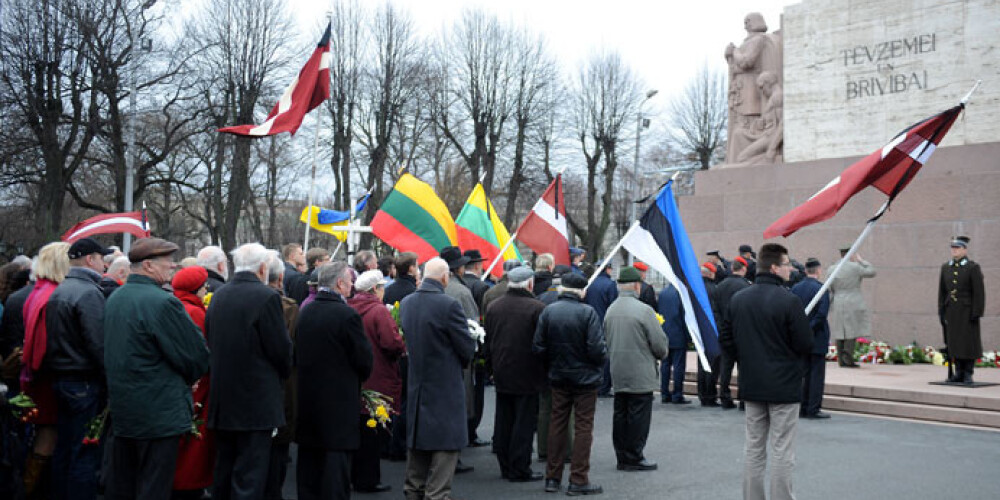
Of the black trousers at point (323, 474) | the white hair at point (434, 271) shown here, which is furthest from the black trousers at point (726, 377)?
the black trousers at point (323, 474)

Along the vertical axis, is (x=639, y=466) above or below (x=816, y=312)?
below

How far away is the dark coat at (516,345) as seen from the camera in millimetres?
7438

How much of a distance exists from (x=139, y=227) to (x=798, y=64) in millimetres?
11493

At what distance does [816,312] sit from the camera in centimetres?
1069

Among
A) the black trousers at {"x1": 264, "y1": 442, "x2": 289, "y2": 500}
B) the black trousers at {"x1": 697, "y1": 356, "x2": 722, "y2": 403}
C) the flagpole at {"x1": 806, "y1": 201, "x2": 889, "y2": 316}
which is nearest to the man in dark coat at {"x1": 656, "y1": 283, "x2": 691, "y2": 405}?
the black trousers at {"x1": 697, "y1": 356, "x2": 722, "y2": 403}

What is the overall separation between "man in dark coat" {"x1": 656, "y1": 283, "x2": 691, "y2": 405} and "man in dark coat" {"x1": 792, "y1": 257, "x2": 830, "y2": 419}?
1638 mm

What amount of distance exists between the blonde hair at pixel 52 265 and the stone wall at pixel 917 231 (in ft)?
39.9

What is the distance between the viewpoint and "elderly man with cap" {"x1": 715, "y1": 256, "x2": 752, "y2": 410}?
1078cm

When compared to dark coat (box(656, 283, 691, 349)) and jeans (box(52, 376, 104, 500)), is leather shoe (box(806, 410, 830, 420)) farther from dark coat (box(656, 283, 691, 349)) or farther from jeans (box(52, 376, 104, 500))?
jeans (box(52, 376, 104, 500))

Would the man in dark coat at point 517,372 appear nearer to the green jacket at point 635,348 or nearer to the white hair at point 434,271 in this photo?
the green jacket at point 635,348

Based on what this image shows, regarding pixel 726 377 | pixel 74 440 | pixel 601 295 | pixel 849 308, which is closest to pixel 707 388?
pixel 726 377

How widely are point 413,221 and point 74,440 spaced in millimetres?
5453

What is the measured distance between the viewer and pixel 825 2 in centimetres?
1563

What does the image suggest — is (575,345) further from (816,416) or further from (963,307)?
(963,307)
